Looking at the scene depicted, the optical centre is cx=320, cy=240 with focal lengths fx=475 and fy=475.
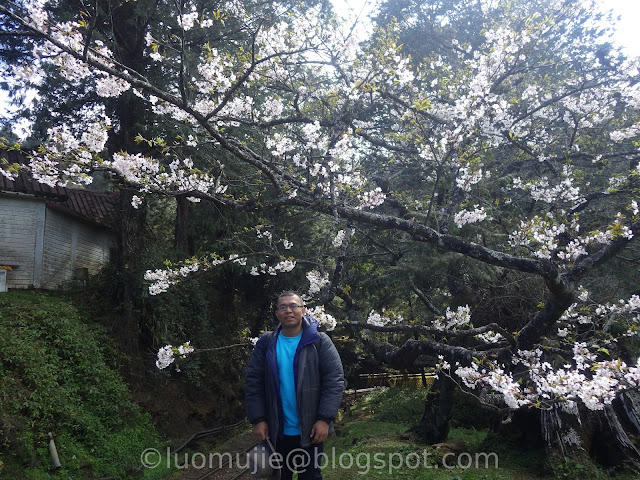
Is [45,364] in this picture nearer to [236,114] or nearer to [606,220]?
[236,114]

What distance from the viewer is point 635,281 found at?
9.99 meters

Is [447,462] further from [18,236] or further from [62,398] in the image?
[18,236]

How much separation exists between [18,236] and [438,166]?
1139cm

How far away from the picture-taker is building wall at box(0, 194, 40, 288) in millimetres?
12469

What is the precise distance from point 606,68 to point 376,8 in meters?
10.6

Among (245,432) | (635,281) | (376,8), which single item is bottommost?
(245,432)

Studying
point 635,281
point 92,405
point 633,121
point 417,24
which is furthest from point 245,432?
point 417,24

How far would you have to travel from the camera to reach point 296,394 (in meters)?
3.55

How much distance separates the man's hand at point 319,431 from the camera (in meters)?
3.42

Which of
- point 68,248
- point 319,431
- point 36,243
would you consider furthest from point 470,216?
point 68,248

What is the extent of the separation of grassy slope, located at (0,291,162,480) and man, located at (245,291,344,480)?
5.17 metres

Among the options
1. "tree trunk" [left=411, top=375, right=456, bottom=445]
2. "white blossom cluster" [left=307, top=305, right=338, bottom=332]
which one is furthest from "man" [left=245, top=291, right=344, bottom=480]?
"tree trunk" [left=411, top=375, right=456, bottom=445]

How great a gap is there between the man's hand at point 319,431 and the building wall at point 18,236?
11.9m

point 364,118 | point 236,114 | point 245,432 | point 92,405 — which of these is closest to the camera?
point 236,114
